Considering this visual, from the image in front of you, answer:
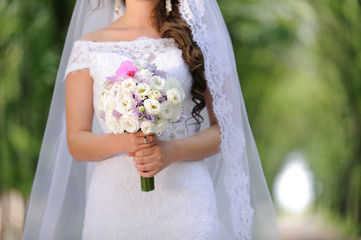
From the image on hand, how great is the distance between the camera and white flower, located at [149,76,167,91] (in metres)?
1.65

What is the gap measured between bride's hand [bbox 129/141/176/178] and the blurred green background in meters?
3.83

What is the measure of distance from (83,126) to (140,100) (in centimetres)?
44

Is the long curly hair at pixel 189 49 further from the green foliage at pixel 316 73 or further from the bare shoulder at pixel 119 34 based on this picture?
the green foliage at pixel 316 73

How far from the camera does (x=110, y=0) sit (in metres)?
2.35

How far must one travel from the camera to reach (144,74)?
5.48 feet

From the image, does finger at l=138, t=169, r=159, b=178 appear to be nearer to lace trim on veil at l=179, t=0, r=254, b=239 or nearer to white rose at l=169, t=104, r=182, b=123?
white rose at l=169, t=104, r=182, b=123

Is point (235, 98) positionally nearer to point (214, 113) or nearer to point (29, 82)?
point (214, 113)

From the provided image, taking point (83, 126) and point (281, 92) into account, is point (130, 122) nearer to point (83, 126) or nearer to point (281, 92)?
point (83, 126)

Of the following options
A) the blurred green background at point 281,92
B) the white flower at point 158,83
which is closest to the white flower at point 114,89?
the white flower at point 158,83

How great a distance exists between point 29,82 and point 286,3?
377 centimetres

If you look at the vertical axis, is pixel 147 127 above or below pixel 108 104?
below

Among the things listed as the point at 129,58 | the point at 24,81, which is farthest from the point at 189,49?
the point at 24,81

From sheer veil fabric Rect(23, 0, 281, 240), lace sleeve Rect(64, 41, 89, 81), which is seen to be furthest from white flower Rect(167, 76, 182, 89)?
lace sleeve Rect(64, 41, 89, 81)

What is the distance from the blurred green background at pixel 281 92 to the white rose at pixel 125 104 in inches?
156
